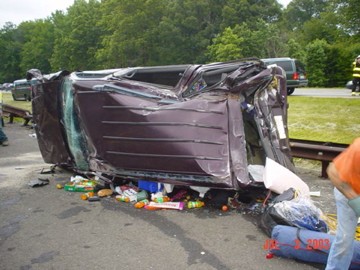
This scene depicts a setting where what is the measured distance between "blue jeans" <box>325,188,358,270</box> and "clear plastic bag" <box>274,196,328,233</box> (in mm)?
651

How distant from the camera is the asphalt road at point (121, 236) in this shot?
10.5 feet

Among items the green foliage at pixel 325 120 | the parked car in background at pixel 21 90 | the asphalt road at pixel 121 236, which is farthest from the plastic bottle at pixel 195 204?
the parked car in background at pixel 21 90

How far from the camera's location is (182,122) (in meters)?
4.30

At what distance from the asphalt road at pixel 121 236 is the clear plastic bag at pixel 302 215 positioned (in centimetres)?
34

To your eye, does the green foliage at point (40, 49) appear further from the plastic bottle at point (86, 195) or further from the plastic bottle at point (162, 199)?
the plastic bottle at point (162, 199)

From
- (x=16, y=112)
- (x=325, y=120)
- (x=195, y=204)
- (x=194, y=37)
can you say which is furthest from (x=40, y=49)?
(x=195, y=204)

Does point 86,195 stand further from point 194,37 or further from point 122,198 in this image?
point 194,37

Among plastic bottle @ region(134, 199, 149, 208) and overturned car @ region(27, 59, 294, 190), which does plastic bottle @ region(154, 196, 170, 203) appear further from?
overturned car @ region(27, 59, 294, 190)

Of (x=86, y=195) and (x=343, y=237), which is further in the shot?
(x=86, y=195)

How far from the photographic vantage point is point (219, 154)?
4.12 m

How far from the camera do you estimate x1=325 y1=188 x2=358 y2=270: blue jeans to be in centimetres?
259

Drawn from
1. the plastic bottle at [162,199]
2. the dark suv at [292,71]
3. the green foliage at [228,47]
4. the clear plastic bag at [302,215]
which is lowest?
the plastic bottle at [162,199]

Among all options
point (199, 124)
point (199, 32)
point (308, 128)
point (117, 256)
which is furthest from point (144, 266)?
point (199, 32)

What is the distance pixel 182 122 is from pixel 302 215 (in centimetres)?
168
